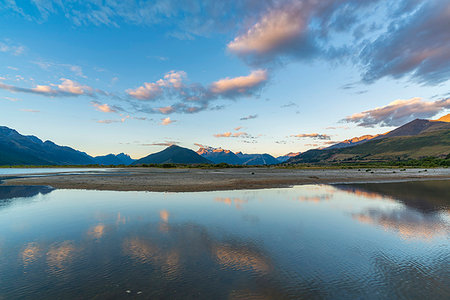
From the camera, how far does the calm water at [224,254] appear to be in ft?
28.5

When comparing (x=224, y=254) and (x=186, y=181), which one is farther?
(x=186, y=181)

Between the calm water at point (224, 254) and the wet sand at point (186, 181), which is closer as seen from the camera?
the calm water at point (224, 254)

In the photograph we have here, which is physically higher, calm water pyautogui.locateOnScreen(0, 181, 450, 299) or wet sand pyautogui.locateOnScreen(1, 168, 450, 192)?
wet sand pyautogui.locateOnScreen(1, 168, 450, 192)

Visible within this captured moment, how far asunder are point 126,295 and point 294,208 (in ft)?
68.8

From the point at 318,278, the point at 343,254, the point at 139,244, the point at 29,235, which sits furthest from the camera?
the point at 29,235

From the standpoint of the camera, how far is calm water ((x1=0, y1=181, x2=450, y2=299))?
28.5ft

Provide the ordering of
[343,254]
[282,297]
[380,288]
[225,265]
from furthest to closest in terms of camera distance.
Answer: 1. [343,254]
2. [225,265]
3. [380,288]
4. [282,297]

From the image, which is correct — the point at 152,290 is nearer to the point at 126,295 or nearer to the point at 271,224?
the point at 126,295

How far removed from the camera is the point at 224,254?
40.6 ft

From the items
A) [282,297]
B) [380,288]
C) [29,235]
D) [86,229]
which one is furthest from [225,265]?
[29,235]

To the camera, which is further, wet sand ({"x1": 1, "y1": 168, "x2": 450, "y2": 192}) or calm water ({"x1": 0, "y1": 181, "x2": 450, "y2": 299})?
wet sand ({"x1": 1, "y1": 168, "x2": 450, "y2": 192})

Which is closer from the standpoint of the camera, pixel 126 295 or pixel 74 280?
pixel 126 295

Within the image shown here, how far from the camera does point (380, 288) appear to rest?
883 cm

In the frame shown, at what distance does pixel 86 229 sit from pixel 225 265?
12.9 metres
